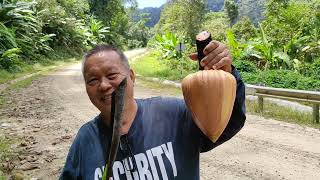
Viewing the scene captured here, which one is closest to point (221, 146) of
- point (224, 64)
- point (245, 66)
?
point (224, 64)

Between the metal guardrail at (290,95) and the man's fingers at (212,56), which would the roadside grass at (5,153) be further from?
the metal guardrail at (290,95)

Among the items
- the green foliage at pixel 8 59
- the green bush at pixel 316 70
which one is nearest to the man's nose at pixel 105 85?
the green bush at pixel 316 70

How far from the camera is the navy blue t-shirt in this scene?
1629 mm

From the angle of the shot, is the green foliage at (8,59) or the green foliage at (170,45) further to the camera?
the green foliage at (170,45)

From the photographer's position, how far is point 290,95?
9.29 meters

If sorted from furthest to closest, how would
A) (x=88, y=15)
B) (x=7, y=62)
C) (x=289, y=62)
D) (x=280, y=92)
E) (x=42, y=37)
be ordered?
(x=88, y=15), (x=42, y=37), (x=7, y=62), (x=289, y=62), (x=280, y=92)

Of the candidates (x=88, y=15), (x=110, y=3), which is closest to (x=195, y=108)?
(x=88, y=15)

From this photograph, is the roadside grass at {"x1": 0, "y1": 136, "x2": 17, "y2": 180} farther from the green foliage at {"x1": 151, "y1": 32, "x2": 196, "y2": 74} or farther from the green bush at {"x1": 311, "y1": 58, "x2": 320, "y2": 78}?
the green foliage at {"x1": 151, "y1": 32, "x2": 196, "y2": 74}

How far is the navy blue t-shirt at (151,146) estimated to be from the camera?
163 centimetres

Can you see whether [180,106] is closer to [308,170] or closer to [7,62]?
[308,170]

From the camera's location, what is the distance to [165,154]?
1.68 meters

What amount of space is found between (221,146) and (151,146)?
5215 millimetres

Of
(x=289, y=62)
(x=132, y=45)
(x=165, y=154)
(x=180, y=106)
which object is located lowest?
(x=132, y=45)

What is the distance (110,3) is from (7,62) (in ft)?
95.8
